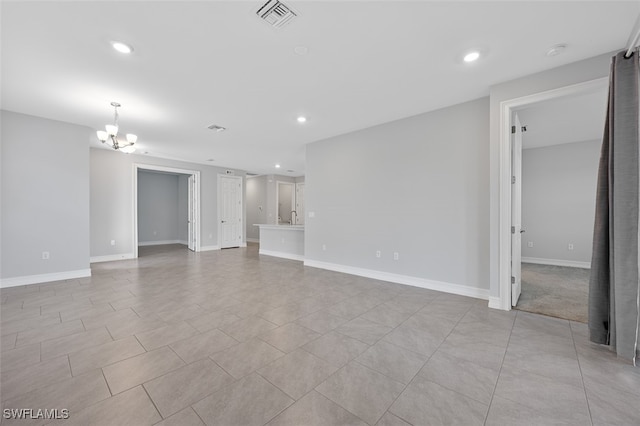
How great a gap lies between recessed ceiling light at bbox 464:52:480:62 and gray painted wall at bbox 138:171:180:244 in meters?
10.0

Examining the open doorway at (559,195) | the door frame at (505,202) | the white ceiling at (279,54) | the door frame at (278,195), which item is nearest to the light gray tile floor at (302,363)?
the door frame at (505,202)

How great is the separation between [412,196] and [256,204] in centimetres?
786

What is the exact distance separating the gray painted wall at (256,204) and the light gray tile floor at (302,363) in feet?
23.0

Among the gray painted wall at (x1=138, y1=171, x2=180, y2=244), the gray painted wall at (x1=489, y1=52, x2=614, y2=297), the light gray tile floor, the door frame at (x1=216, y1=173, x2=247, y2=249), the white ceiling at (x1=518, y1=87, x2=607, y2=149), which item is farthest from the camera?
the gray painted wall at (x1=138, y1=171, x2=180, y2=244)

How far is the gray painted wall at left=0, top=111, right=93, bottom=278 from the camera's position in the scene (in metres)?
3.93

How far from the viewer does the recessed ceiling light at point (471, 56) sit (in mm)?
2483

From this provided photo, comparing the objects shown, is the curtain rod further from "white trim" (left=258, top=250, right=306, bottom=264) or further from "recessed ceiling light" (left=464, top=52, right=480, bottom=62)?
"white trim" (left=258, top=250, right=306, bottom=264)

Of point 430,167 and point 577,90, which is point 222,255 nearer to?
point 430,167

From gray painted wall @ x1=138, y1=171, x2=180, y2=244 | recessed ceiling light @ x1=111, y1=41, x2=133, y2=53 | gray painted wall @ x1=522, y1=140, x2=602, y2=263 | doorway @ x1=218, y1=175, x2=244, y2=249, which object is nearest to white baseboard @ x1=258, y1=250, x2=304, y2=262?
doorway @ x1=218, y1=175, x2=244, y2=249

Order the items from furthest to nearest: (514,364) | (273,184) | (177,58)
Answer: (273,184), (177,58), (514,364)

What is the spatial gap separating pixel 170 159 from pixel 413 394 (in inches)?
316

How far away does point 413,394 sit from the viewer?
165 centimetres

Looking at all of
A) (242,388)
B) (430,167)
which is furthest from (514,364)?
(430,167)

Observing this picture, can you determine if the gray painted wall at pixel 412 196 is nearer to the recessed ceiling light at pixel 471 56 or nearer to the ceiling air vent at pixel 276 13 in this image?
the recessed ceiling light at pixel 471 56
